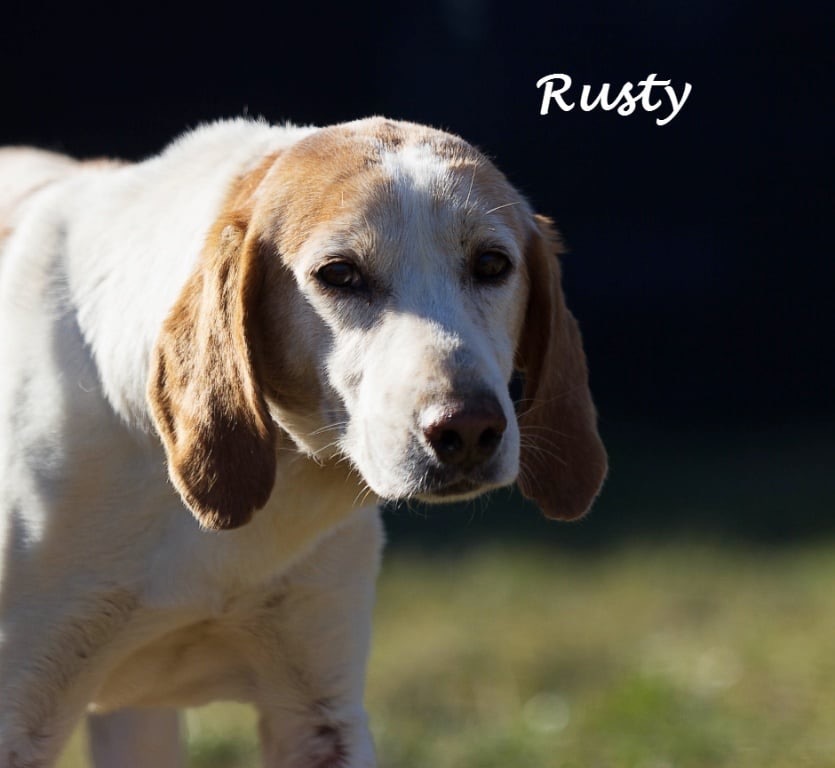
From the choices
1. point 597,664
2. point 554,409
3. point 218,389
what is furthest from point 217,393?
point 597,664

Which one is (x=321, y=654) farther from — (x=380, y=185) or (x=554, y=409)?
(x=380, y=185)

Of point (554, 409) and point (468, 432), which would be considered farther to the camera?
point (554, 409)

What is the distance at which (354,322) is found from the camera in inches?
109

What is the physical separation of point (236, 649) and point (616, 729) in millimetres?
1569

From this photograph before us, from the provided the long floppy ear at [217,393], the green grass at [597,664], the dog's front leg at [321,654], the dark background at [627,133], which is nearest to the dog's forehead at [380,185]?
the long floppy ear at [217,393]

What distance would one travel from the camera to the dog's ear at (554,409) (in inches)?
122

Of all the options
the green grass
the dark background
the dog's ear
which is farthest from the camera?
the dark background

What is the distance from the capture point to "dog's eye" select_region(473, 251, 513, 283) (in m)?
2.85

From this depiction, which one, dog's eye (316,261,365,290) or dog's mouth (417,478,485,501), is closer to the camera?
dog's mouth (417,478,485,501)

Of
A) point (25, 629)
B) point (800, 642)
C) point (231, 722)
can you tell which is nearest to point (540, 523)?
point (800, 642)

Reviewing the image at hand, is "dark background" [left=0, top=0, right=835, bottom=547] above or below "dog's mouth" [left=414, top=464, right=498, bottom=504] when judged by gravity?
below

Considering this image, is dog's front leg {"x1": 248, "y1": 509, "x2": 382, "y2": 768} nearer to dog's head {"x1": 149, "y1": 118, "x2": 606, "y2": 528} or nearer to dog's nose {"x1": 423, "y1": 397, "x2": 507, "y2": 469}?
dog's head {"x1": 149, "y1": 118, "x2": 606, "y2": 528}

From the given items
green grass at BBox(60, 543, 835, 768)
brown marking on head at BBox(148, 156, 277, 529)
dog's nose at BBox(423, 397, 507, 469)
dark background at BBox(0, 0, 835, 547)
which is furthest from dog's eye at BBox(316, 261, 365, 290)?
dark background at BBox(0, 0, 835, 547)

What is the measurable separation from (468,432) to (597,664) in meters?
3.01
